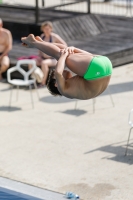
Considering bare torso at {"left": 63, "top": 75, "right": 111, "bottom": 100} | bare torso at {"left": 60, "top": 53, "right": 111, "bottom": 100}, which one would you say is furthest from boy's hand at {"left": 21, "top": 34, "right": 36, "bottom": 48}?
bare torso at {"left": 63, "top": 75, "right": 111, "bottom": 100}

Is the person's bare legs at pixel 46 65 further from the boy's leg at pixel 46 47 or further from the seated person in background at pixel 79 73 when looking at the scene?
the seated person in background at pixel 79 73

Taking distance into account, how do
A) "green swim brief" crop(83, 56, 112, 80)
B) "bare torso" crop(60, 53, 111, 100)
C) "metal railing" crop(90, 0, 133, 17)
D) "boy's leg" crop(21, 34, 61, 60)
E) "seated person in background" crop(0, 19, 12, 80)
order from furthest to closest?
"metal railing" crop(90, 0, 133, 17) < "seated person in background" crop(0, 19, 12, 80) < "boy's leg" crop(21, 34, 61, 60) < "bare torso" crop(60, 53, 111, 100) < "green swim brief" crop(83, 56, 112, 80)

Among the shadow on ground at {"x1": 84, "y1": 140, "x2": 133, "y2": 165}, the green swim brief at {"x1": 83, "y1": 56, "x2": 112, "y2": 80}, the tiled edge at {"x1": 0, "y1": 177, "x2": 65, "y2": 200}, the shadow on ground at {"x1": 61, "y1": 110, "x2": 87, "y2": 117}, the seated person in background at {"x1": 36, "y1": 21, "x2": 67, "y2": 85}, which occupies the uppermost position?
the green swim brief at {"x1": 83, "y1": 56, "x2": 112, "y2": 80}

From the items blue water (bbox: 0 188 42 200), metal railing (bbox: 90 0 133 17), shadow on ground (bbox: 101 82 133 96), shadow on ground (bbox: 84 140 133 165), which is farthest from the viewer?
metal railing (bbox: 90 0 133 17)

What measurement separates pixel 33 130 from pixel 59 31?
5107mm

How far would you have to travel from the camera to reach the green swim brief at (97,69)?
6.11 m

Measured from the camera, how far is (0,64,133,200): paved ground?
8172 mm

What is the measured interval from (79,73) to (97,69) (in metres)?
0.27

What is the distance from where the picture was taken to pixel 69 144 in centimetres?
955

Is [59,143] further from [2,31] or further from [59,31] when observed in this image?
[59,31]

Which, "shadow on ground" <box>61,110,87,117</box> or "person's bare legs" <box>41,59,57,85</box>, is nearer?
"shadow on ground" <box>61,110,87,117</box>

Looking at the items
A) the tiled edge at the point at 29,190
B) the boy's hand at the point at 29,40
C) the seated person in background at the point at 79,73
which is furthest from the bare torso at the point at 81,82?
the tiled edge at the point at 29,190

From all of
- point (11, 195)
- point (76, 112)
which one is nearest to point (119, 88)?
point (76, 112)

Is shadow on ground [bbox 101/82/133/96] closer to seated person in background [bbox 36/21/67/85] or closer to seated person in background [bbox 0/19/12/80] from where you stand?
seated person in background [bbox 36/21/67/85]
